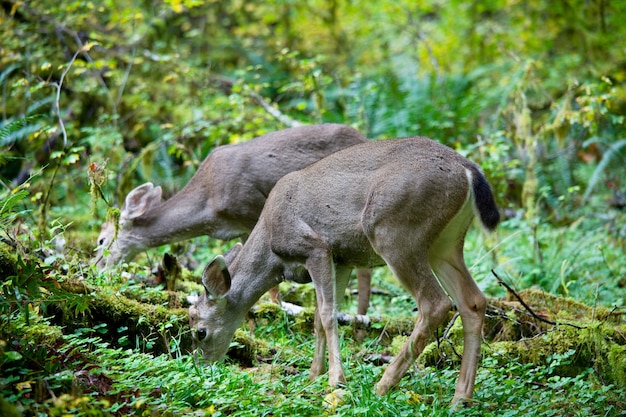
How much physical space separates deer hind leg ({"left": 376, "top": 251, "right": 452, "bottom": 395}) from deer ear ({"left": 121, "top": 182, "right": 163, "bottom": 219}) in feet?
15.3

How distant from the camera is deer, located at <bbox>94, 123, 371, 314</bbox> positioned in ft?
28.3

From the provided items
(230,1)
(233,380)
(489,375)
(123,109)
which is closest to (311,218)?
(233,380)

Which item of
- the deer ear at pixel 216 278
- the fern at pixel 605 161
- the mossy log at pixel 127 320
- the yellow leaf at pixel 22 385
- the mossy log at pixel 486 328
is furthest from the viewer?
the fern at pixel 605 161

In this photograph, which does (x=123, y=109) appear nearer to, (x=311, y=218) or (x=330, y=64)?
(x=330, y=64)

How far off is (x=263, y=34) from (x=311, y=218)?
13.3 meters

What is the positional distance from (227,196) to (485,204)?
154 inches

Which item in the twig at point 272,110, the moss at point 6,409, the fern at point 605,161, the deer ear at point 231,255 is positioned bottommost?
the fern at point 605,161

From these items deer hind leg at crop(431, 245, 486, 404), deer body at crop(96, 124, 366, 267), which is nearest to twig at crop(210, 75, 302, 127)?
deer body at crop(96, 124, 366, 267)

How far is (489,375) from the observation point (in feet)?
20.6

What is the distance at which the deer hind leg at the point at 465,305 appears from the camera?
5.70m

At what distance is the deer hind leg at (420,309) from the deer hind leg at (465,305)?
0.36m

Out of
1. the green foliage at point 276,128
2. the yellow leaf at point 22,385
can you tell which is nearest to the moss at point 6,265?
the green foliage at point 276,128

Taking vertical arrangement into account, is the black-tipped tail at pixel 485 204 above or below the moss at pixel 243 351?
above

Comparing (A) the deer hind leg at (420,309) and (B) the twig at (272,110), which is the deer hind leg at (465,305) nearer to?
(A) the deer hind leg at (420,309)
